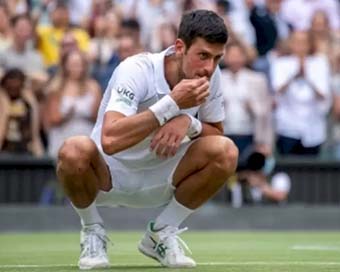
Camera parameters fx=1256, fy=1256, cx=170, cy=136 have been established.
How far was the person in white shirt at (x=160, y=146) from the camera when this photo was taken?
7320 mm

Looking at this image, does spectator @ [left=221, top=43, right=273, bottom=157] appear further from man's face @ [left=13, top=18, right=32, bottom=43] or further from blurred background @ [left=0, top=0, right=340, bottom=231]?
man's face @ [left=13, top=18, right=32, bottom=43]

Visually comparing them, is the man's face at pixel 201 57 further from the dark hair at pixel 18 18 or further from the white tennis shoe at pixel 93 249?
Result: the dark hair at pixel 18 18

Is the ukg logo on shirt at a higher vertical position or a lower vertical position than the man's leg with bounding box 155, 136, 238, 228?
higher

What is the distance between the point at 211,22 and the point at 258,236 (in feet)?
20.9

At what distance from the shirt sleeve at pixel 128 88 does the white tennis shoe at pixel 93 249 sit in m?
0.82

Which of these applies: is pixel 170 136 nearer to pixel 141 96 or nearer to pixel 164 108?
pixel 164 108

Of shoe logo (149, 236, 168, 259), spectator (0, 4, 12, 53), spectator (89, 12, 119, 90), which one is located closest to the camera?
shoe logo (149, 236, 168, 259)

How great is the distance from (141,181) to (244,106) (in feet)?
23.6

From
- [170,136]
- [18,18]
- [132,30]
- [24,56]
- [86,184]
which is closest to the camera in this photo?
[170,136]

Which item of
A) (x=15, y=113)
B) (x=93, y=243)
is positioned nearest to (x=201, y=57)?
(x=93, y=243)

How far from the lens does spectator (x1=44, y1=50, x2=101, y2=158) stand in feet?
47.3

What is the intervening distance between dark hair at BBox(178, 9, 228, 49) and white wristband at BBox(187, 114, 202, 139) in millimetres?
502

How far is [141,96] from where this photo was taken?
755cm

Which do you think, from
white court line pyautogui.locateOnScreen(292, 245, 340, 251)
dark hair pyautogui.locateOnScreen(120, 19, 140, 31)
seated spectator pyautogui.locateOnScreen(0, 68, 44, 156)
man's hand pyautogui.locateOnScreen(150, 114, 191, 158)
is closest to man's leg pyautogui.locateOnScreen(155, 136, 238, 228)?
man's hand pyautogui.locateOnScreen(150, 114, 191, 158)
